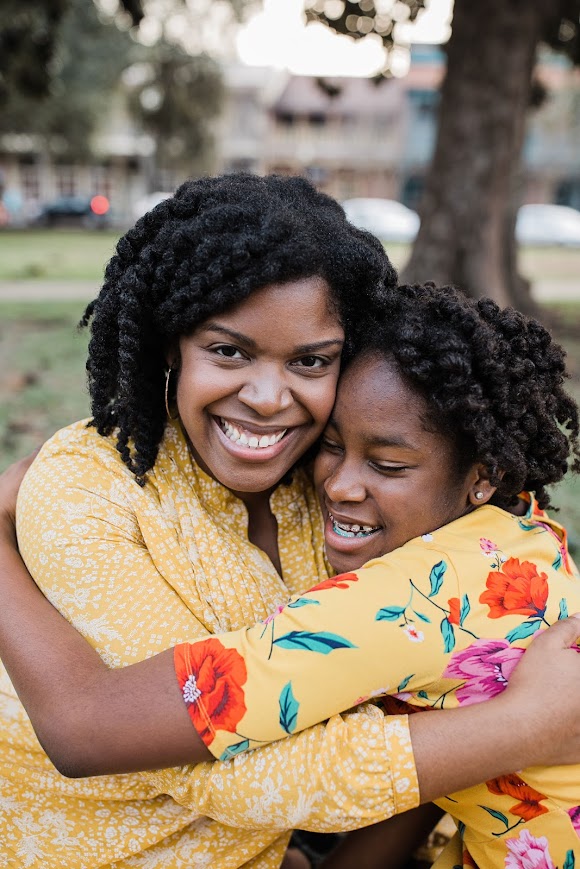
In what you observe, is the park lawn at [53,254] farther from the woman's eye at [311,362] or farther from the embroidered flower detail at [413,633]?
the embroidered flower detail at [413,633]

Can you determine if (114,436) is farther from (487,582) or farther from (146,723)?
(487,582)

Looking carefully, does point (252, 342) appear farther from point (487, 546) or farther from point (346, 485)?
point (487, 546)

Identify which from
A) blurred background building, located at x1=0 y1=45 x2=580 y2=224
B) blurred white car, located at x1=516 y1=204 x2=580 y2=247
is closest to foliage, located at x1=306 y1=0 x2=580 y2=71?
blurred white car, located at x1=516 y1=204 x2=580 y2=247

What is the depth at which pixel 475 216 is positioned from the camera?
9.51 m

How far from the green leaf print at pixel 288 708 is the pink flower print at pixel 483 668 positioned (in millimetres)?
324

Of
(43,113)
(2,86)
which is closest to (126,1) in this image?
(2,86)

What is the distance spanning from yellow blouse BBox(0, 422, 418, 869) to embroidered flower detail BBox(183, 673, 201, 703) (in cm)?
16

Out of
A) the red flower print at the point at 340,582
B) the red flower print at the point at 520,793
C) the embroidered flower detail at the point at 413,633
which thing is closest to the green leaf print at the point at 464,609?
the embroidered flower detail at the point at 413,633

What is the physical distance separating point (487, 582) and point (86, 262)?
19.8 metres

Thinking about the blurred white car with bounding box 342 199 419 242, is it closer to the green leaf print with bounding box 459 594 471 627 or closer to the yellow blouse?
the yellow blouse

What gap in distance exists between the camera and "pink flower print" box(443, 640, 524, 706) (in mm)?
1718

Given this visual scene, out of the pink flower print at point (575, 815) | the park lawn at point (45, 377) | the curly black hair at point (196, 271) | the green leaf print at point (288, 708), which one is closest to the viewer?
the green leaf print at point (288, 708)

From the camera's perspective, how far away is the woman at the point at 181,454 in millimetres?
1850

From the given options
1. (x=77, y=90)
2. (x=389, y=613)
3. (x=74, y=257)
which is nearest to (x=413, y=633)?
(x=389, y=613)
